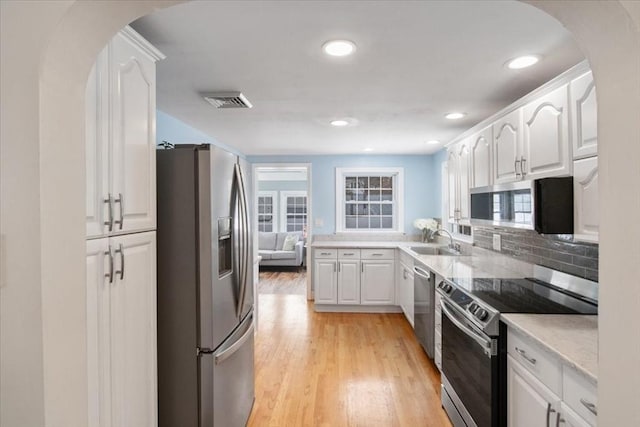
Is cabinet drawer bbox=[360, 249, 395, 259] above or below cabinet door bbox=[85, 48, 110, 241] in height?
below

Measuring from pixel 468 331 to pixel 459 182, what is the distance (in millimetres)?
1707

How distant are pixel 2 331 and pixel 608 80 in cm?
150

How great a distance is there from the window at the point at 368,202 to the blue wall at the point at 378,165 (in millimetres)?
179

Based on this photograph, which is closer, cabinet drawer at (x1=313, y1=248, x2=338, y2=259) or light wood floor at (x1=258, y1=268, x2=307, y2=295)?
cabinet drawer at (x1=313, y1=248, x2=338, y2=259)

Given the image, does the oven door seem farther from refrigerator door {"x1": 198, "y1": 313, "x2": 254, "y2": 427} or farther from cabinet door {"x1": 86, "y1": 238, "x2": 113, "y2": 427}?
cabinet door {"x1": 86, "y1": 238, "x2": 113, "y2": 427}

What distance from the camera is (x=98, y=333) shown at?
1.18m

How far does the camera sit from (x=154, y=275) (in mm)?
1548

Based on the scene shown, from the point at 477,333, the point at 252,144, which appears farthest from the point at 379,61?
the point at 252,144

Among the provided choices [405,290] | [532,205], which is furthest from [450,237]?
[532,205]

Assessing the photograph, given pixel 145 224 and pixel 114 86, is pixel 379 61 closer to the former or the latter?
pixel 114 86

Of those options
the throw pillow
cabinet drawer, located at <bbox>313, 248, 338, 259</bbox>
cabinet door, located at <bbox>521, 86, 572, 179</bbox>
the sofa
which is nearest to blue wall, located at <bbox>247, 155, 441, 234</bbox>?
cabinet drawer, located at <bbox>313, 248, 338, 259</bbox>

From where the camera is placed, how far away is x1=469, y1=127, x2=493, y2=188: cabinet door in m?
2.61

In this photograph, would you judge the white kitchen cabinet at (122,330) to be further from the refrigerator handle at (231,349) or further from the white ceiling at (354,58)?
the white ceiling at (354,58)

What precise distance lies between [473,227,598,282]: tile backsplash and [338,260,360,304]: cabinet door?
1.98 metres
